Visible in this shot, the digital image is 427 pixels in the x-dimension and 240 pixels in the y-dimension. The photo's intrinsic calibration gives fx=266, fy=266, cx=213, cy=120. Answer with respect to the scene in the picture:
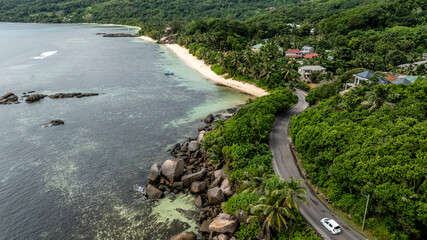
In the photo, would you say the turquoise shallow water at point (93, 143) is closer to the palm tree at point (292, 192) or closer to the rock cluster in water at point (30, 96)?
the rock cluster in water at point (30, 96)

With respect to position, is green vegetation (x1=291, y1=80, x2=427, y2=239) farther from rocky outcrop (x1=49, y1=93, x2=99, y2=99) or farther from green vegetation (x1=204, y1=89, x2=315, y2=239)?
rocky outcrop (x1=49, y1=93, x2=99, y2=99)

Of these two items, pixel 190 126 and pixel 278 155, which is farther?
pixel 190 126

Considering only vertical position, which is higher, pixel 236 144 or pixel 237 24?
pixel 237 24

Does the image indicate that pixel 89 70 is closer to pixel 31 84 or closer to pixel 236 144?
pixel 31 84

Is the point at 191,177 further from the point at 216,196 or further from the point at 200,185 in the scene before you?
the point at 216,196

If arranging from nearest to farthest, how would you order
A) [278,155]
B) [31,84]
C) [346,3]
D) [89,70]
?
[278,155] < [31,84] < [89,70] < [346,3]

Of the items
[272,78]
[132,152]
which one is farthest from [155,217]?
[272,78]

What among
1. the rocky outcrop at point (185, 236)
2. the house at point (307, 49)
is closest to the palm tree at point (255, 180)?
the rocky outcrop at point (185, 236)
